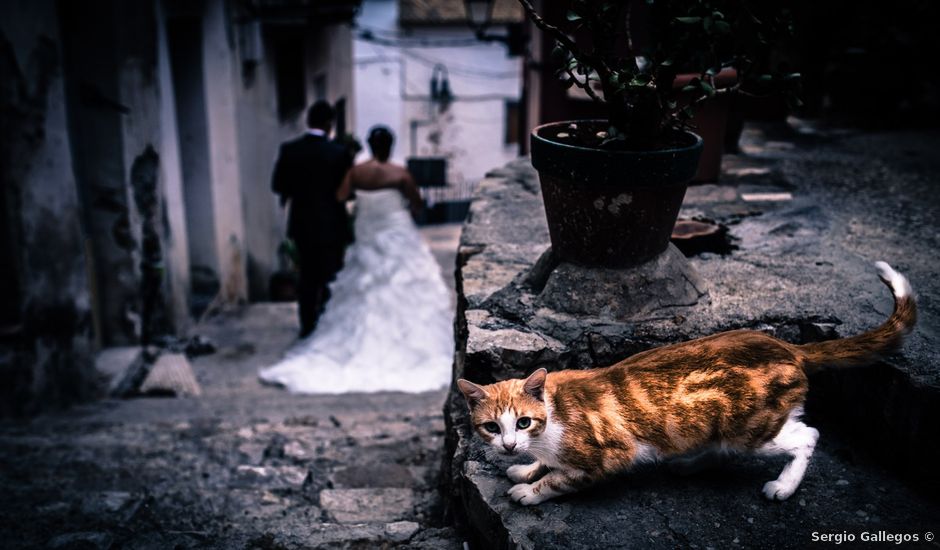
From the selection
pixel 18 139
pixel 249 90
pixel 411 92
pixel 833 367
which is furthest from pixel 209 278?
pixel 411 92

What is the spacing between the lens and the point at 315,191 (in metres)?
5.82

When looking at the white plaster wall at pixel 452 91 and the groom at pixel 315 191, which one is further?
the white plaster wall at pixel 452 91

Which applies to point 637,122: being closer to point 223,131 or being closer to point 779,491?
point 779,491

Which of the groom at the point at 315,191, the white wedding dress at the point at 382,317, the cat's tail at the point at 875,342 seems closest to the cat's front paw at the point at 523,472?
the cat's tail at the point at 875,342

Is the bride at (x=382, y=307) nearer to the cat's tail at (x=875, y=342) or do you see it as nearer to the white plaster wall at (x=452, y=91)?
the cat's tail at (x=875, y=342)

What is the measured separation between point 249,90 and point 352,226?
2903mm

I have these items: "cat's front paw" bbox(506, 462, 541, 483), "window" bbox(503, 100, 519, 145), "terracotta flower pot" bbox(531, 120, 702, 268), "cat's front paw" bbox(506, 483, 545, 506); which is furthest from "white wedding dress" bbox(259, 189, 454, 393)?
"window" bbox(503, 100, 519, 145)

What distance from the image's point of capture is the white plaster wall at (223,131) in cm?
731

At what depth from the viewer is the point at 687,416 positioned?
2098mm

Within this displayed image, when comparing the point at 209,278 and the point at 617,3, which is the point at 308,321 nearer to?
the point at 209,278

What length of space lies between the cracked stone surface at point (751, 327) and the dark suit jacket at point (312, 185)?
2003 mm

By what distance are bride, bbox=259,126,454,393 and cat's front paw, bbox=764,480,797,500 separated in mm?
3499

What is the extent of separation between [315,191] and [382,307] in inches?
38.9

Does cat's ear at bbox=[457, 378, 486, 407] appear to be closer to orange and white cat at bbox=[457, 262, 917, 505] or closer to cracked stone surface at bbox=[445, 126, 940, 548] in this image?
orange and white cat at bbox=[457, 262, 917, 505]
